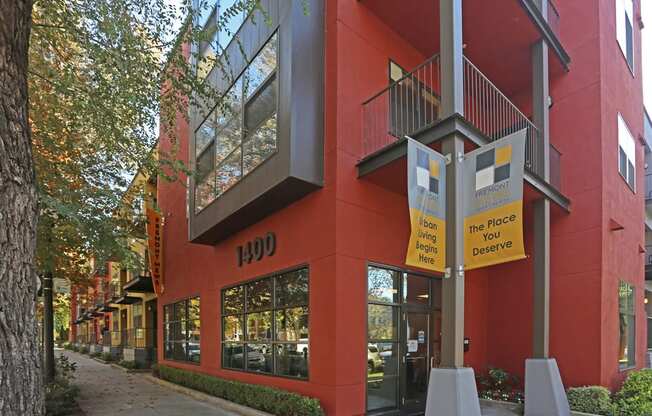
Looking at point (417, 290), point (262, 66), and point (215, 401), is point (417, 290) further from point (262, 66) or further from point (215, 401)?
point (262, 66)

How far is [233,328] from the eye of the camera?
40.4 feet

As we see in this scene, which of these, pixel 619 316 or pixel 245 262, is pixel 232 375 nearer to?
pixel 245 262

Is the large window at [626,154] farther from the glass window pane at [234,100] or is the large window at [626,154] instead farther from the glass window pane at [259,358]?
the glass window pane at [259,358]

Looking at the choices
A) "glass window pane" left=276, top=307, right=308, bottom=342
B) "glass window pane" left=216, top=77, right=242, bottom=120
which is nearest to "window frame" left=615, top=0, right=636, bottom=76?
"glass window pane" left=216, top=77, right=242, bottom=120

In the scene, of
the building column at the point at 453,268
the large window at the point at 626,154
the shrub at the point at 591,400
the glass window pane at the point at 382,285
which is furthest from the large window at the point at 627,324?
the building column at the point at 453,268

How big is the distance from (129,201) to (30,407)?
11428mm

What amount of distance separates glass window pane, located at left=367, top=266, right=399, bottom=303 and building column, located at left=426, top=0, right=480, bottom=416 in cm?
242

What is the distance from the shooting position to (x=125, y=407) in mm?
11789

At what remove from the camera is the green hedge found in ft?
27.2

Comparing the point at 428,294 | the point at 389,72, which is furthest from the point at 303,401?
the point at 389,72

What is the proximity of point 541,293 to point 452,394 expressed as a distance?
4039mm

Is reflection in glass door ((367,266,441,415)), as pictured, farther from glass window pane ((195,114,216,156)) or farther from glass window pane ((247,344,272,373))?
glass window pane ((195,114,216,156))

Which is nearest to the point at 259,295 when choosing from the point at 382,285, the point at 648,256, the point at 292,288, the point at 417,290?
the point at 292,288

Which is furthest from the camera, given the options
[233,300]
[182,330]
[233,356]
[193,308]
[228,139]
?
[182,330]
